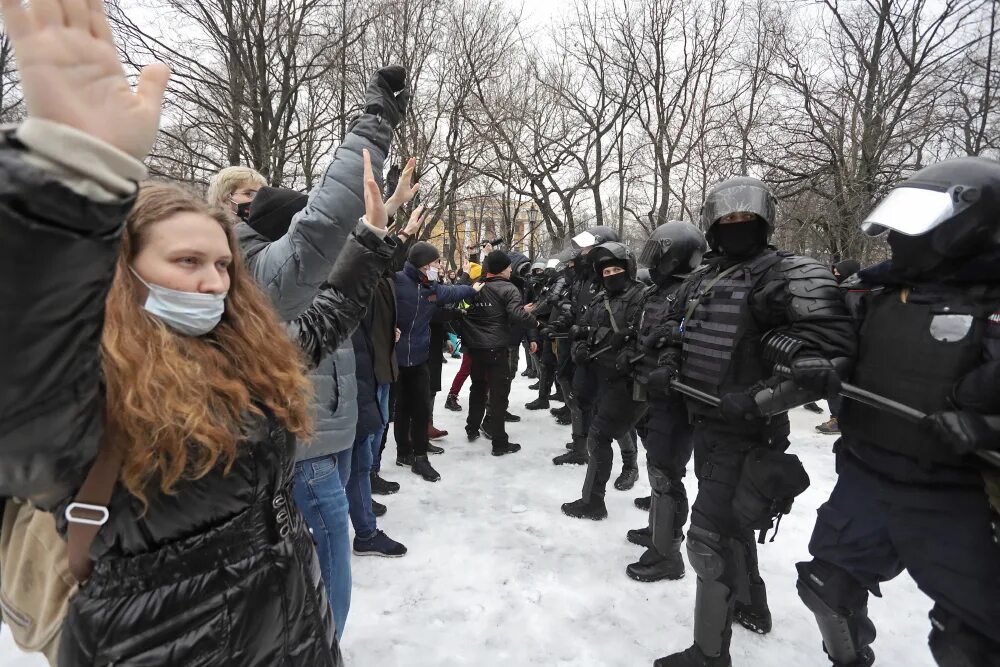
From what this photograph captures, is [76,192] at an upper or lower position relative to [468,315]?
upper

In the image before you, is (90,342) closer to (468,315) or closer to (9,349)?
(9,349)

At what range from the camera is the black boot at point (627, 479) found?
491 cm

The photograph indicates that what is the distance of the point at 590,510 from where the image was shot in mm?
4285

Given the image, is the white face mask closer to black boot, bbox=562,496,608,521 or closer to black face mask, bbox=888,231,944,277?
black face mask, bbox=888,231,944,277

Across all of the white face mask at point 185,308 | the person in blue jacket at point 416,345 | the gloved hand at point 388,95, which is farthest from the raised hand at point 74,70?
the person in blue jacket at point 416,345

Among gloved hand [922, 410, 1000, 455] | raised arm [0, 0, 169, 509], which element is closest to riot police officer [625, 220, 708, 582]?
gloved hand [922, 410, 1000, 455]

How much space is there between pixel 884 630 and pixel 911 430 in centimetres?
170

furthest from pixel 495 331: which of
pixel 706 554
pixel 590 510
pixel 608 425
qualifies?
pixel 706 554

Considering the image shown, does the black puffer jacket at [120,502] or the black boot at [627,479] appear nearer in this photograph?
the black puffer jacket at [120,502]

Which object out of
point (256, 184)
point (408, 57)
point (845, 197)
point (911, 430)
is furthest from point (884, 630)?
point (408, 57)

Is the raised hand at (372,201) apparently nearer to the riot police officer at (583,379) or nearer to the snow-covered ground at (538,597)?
the snow-covered ground at (538,597)

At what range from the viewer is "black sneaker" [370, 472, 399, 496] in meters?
4.75

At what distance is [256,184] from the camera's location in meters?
2.70

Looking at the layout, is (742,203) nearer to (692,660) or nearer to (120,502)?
(692,660)
